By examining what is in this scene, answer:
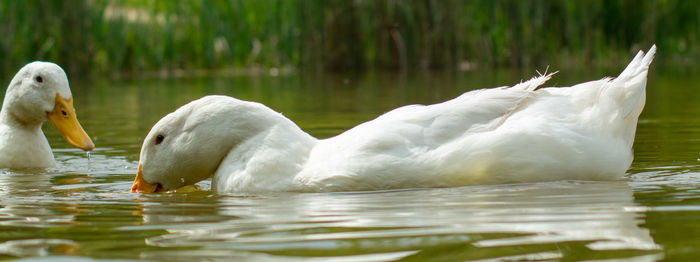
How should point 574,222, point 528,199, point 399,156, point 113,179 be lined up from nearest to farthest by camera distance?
1. point 574,222
2. point 528,199
3. point 399,156
4. point 113,179

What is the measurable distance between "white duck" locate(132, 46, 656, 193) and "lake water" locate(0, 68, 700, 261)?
0.10m

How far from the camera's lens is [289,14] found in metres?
17.9

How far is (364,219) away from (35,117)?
4.05 m

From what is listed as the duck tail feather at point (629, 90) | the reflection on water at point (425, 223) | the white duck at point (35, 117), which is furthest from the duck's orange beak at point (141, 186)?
the duck tail feather at point (629, 90)

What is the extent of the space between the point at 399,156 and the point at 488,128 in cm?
43

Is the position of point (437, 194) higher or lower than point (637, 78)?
lower

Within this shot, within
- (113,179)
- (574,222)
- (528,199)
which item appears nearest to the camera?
(574,222)

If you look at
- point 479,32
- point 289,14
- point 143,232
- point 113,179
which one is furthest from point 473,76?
point 143,232

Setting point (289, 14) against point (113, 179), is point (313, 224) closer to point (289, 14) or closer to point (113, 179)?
point (113, 179)

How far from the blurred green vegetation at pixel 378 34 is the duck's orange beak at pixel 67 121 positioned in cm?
929

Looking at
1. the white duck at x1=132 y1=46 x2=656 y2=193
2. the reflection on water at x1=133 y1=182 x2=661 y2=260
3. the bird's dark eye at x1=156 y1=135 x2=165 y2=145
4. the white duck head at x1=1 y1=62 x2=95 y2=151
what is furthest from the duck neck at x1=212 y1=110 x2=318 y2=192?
the white duck head at x1=1 y1=62 x2=95 y2=151

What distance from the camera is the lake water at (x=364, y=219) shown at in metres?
3.00

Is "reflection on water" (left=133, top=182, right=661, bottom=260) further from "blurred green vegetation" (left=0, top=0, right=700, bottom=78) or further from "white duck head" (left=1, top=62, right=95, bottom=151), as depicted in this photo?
"blurred green vegetation" (left=0, top=0, right=700, bottom=78)

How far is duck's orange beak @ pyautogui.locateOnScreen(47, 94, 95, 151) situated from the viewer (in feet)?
22.3
